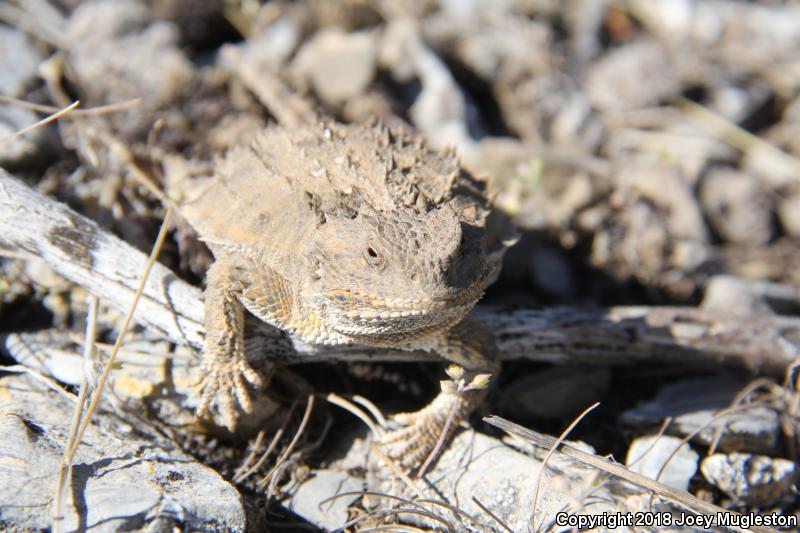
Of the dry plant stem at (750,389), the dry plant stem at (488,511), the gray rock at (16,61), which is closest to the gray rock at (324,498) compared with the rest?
the dry plant stem at (488,511)

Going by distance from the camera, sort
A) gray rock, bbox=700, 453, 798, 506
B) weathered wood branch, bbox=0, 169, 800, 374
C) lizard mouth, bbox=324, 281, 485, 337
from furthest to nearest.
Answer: gray rock, bbox=700, 453, 798, 506
weathered wood branch, bbox=0, 169, 800, 374
lizard mouth, bbox=324, 281, 485, 337

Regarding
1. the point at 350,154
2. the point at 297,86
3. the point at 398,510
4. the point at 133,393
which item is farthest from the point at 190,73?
the point at 398,510

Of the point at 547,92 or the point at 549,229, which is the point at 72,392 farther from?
the point at 547,92

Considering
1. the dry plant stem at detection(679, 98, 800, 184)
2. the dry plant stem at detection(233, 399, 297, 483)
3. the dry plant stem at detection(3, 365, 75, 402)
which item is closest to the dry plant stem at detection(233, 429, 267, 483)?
the dry plant stem at detection(233, 399, 297, 483)

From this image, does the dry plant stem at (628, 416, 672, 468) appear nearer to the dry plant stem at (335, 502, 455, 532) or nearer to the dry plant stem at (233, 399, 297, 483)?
the dry plant stem at (335, 502, 455, 532)

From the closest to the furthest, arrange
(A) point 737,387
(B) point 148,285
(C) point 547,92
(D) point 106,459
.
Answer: (D) point 106,459, (B) point 148,285, (A) point 737,387, (C) point 547,92

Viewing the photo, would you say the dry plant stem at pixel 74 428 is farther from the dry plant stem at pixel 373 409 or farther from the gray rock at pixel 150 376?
the dry plant stem at pixel 373 409

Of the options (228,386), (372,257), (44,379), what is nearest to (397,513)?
(228,386)
